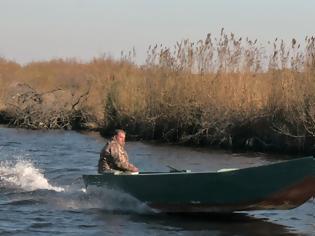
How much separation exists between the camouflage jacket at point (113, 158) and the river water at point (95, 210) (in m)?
0.55

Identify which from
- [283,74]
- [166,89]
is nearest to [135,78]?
[166,89]

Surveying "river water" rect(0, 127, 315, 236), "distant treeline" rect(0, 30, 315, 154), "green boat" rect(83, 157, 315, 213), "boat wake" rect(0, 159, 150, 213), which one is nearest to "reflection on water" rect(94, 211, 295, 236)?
"river water" rect(0, 127, 315, 236)

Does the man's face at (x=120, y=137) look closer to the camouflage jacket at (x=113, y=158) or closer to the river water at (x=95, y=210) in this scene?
the camouflage jacket at (x=113, y=158)

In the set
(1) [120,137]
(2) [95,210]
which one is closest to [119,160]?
(1) [120,137]

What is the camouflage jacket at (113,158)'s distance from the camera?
43.9 feet

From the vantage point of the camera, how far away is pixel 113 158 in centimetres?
1345

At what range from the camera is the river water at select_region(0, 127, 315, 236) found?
444 inches

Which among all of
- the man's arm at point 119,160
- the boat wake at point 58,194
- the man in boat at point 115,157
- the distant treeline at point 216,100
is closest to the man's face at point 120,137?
the man in boat at point 115,157

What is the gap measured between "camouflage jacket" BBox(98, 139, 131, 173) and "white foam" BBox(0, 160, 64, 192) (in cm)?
207

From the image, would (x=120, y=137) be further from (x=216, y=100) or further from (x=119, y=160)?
(x=216, y=100)

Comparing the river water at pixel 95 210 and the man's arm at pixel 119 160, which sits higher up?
the man's arm at pixel 119 160

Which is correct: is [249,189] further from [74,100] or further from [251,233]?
[74,100]

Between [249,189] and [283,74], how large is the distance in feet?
35.9

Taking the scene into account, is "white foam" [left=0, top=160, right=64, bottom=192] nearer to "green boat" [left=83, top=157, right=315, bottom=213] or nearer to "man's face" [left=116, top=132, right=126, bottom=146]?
"man's face" [left=116, top=132, right=126, bottom=146]
